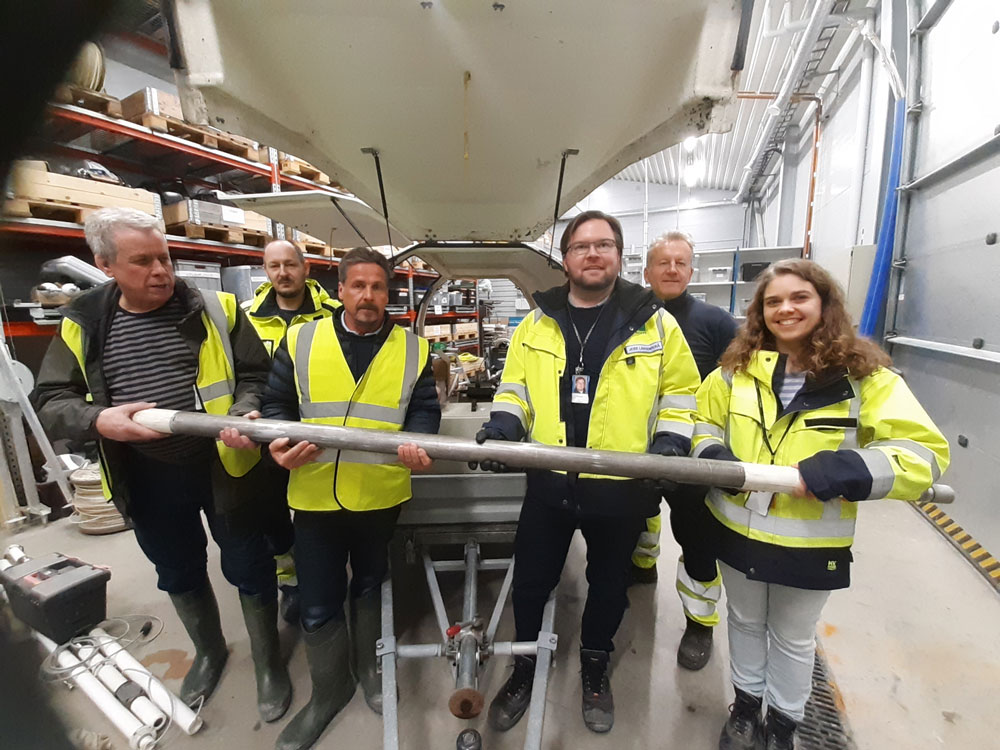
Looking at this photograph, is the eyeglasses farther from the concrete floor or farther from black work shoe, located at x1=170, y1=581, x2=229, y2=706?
black work shoe, located at x1=170, y1=581, x2=229, y2=706

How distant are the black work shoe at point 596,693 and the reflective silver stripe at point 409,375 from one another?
123 cm

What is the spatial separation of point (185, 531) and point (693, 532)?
2.10 m

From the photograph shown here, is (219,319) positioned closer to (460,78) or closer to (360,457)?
(360,457)

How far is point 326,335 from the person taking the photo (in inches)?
60.7

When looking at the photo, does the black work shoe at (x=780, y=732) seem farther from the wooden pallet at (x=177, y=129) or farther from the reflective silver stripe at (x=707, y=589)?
the wooden pallet at (x=177, y=129)

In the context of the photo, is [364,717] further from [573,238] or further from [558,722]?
[573,238]

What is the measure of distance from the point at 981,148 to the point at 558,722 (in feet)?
13.6

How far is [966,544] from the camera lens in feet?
9.29

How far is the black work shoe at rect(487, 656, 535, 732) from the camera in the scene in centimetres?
166

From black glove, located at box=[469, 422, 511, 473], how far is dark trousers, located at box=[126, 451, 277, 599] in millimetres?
1045

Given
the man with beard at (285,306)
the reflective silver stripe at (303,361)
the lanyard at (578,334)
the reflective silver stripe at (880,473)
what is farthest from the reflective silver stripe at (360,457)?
the reflective silver stripe at (880,473)

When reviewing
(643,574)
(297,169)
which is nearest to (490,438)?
(643,574)

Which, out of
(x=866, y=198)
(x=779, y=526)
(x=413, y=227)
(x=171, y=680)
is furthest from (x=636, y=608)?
(x=866, y=198)

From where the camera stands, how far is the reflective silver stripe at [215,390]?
1.54m
